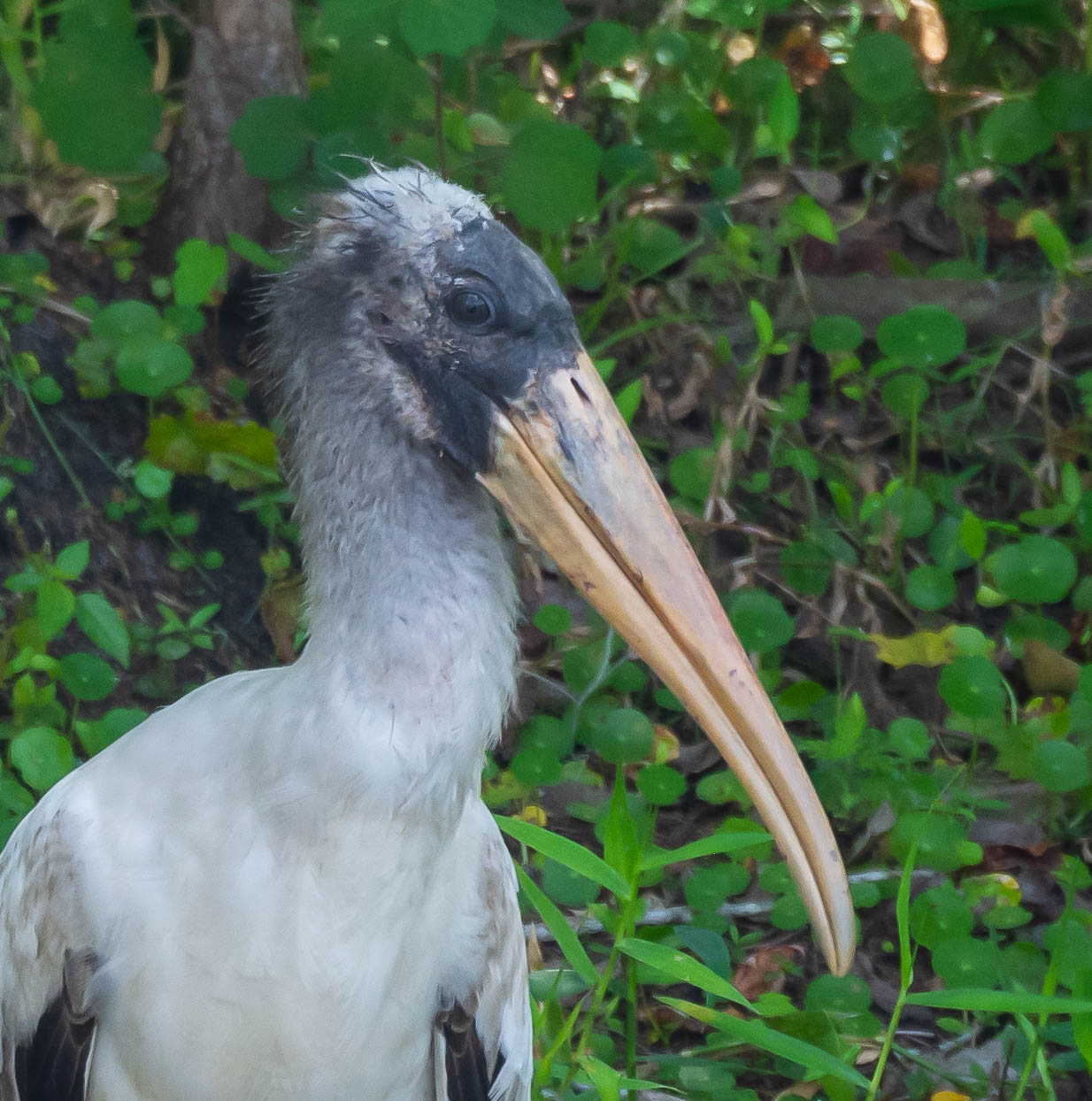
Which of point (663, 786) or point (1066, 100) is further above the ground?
point (1066, 100)

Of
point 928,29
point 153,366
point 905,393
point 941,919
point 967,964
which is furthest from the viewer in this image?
point 928,29

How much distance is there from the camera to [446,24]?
9.90 ft

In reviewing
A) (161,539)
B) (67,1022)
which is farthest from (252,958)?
(161,539)

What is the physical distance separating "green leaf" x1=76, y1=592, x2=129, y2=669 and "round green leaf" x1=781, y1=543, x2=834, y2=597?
5.22ft

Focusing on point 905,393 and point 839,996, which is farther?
point 905,393

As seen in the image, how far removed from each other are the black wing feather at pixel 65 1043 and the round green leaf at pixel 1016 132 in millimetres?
3129

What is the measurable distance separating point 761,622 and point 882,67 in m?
1.58

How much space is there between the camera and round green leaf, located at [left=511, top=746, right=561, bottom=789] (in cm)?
321

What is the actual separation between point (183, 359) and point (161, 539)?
49 cm

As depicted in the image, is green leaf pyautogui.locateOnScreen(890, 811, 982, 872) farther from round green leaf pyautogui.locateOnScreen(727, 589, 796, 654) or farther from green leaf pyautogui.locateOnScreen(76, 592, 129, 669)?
green leaf pyautogui.locateOnScreen(76, 592, 129, 669)

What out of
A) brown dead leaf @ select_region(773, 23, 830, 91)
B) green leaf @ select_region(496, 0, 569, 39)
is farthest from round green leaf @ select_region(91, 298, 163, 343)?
brown dead leaf @ select_region(773, 23, 830, 91)

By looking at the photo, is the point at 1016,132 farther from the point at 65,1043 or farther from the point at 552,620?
the point at 65,1043

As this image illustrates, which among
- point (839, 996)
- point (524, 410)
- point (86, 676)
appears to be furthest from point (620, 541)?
point (86, 676)

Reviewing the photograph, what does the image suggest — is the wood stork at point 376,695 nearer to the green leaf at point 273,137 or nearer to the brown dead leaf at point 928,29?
the green leaf at point 273,137
